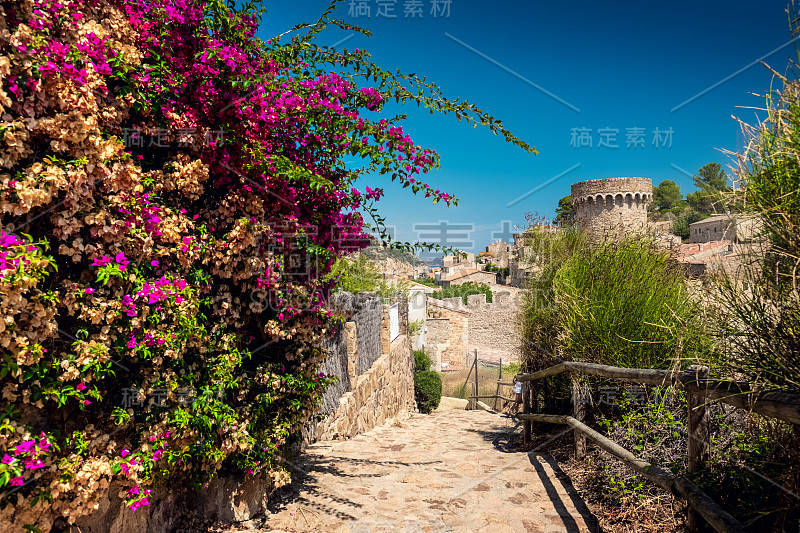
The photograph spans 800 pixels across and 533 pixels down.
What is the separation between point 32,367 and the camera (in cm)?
177

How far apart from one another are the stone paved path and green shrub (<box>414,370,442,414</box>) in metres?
8.89

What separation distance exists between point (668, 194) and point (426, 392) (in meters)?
68.5

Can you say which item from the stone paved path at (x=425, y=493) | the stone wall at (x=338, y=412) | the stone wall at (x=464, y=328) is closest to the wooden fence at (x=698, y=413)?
the stone paved path at (x=425, y=493)

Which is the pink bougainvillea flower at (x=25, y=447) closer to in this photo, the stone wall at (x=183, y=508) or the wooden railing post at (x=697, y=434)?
the stone wall at (x=183, y=508)

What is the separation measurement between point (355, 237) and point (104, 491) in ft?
6.61

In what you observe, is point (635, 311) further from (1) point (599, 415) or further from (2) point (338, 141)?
(2) point (338, 141)

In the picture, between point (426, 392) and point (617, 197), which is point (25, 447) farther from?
point (617, 197)

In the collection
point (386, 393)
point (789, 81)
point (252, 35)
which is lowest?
point (386, 393)

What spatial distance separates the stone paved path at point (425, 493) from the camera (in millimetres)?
3053

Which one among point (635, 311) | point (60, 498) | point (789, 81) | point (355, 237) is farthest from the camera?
point (635, 311)

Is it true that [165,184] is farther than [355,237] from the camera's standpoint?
No

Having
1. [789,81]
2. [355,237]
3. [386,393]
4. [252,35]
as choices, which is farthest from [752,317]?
[386,393]

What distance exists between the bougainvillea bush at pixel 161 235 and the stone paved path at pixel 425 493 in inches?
22.4

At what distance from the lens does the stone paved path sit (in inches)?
120
